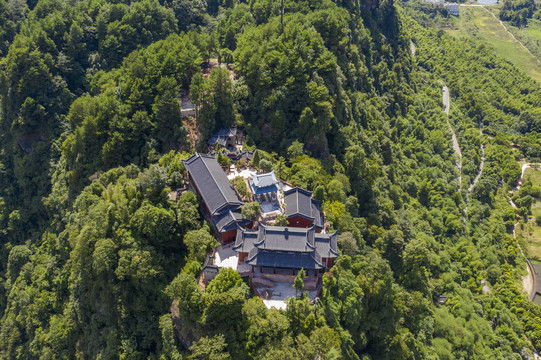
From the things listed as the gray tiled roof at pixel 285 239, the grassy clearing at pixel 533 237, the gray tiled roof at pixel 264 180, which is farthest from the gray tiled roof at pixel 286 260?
the grassy clearing at pixel 533 237

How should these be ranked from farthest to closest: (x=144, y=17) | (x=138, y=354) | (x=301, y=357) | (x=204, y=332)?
1. (x=144, y=17)
2. (x=138, y=354)
3. (x=204, y=332)
4. (x=301, y=357)

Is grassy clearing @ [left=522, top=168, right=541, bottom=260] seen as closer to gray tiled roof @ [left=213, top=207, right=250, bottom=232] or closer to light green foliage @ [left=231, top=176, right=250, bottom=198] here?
light green foliage @ [left=231, top=176, right=250, bottom=198]

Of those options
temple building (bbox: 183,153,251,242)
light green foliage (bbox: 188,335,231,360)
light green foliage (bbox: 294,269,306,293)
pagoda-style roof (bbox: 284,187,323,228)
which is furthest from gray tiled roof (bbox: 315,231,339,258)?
light green foliage (bbox: 188,335,231,360)

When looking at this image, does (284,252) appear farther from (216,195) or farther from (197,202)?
(197,202)

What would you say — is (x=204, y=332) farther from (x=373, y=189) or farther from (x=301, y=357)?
(x=373, y=189)

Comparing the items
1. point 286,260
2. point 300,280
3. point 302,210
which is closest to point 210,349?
point 300,280

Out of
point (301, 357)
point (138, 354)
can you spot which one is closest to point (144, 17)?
point (138, 354)
